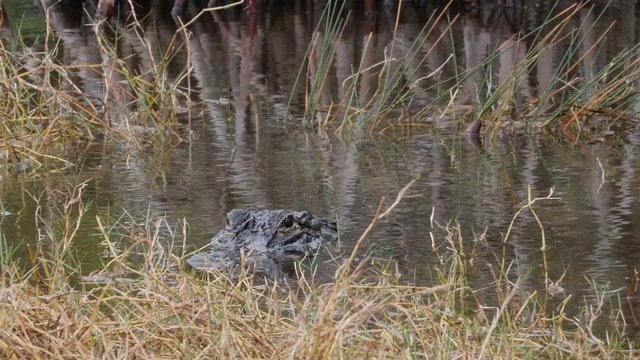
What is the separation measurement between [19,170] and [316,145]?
1966 mm

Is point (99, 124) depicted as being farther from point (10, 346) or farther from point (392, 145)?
point (10, 346)

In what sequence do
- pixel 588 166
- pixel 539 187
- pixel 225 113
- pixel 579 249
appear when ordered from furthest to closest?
pixel 225 113, pixel 588 166, pixel 539 187, pixel 579 249

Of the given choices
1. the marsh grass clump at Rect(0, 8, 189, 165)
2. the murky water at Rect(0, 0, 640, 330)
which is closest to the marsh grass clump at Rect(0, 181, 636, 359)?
the murky water at Rect(0, 0, 640, 330)

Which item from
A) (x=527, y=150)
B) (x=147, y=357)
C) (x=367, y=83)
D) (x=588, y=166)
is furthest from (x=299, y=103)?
(x=147, y=357)

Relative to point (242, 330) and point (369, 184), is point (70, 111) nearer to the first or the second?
point (369, 184)

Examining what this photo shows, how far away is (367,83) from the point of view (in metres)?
11.1

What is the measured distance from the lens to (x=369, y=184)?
7809 millimetres

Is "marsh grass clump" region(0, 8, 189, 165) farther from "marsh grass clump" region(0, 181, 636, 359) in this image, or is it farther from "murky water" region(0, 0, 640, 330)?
"marsh grass clump" region(0, 181, 636, 359)

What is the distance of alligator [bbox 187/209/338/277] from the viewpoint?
626cm

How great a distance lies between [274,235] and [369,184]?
1.56 meters

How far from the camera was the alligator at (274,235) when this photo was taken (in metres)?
6.26

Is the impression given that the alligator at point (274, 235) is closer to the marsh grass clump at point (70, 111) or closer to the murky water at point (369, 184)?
the murky water at point (369, 184)

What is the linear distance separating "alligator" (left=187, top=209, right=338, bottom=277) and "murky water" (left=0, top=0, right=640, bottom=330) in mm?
156

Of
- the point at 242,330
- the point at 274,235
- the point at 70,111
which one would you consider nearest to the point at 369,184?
the point at 274,235
